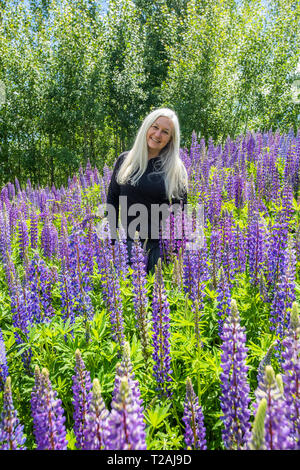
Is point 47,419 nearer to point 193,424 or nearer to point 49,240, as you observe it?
point 193,424

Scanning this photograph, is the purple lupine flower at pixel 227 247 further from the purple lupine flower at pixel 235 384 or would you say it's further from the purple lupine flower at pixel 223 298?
the purple lupine flower at pixel 235 384

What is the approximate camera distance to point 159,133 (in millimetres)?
5023

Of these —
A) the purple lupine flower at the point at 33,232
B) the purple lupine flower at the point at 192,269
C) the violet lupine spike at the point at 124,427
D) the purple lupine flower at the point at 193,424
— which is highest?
the purple lupine flower at the point at 33,232

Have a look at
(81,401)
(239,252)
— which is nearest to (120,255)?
(239,252)

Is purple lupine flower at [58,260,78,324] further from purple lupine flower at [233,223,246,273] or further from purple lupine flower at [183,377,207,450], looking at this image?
purple lupine flower at [233,223,246,273]

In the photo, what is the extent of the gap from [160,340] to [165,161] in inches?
130

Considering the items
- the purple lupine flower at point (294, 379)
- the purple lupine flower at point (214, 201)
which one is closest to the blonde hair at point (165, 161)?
the purple lupine flower at point (214, 201)

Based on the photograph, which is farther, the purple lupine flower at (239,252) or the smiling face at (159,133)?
the smiling face at (159,133)

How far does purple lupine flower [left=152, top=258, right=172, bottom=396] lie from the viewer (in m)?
2.37

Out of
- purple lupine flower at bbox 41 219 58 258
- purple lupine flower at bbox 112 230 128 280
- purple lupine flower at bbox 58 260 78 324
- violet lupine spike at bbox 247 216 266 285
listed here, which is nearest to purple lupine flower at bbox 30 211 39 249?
purple lupine flower at bbox 41 219 58 258

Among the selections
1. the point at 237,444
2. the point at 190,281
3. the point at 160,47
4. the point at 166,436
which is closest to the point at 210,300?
the point at 190,281

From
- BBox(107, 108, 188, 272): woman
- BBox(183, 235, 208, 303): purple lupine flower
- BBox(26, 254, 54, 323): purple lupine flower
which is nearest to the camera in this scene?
BBox(26, 254, 54, 323): purple lupine flower

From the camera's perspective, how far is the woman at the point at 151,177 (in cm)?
507

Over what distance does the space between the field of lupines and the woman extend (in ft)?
3.40
